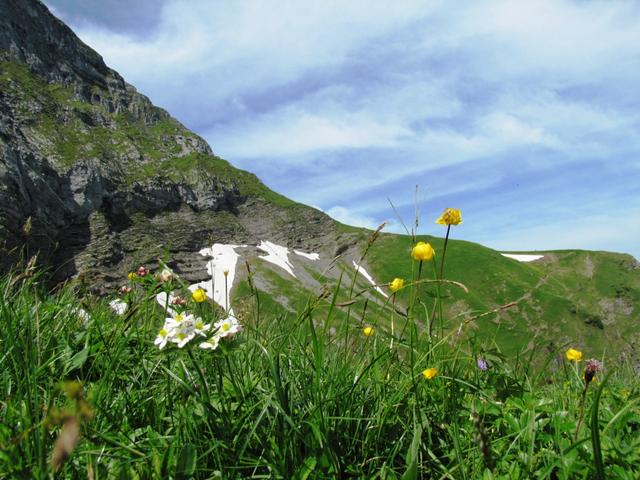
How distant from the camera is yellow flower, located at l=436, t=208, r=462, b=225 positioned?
11.6 feet

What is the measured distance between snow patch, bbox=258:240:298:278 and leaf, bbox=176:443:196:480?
435 ft

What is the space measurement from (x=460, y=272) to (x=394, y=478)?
477 feet

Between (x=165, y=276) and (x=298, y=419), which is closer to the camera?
(x=298, y=419)

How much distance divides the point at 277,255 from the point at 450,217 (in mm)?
148359

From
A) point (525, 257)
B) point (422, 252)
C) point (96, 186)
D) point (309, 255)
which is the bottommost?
point (422, 252)

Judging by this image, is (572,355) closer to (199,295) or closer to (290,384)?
(290,384)

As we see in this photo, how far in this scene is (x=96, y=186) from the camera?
144000mm

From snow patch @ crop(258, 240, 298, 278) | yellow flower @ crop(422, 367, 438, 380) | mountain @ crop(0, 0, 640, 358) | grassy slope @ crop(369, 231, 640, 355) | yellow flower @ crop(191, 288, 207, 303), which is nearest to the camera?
yellow flower @ crop(422, 367, 438, 380)

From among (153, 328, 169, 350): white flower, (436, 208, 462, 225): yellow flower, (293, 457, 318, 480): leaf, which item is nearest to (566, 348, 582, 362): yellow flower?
(436, 208, 462, 225): yellow flower

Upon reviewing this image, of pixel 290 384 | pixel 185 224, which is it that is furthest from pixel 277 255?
pixel 290 384

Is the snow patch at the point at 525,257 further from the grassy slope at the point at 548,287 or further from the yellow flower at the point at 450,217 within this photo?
the yellow flower at the point at 450,217

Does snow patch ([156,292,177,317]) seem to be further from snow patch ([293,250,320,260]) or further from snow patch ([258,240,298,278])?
A: snow patch ([293,250,320,260])

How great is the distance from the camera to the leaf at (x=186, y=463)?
208 centimetres

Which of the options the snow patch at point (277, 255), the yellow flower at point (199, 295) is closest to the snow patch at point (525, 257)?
the snow patch at point (277, 255)
